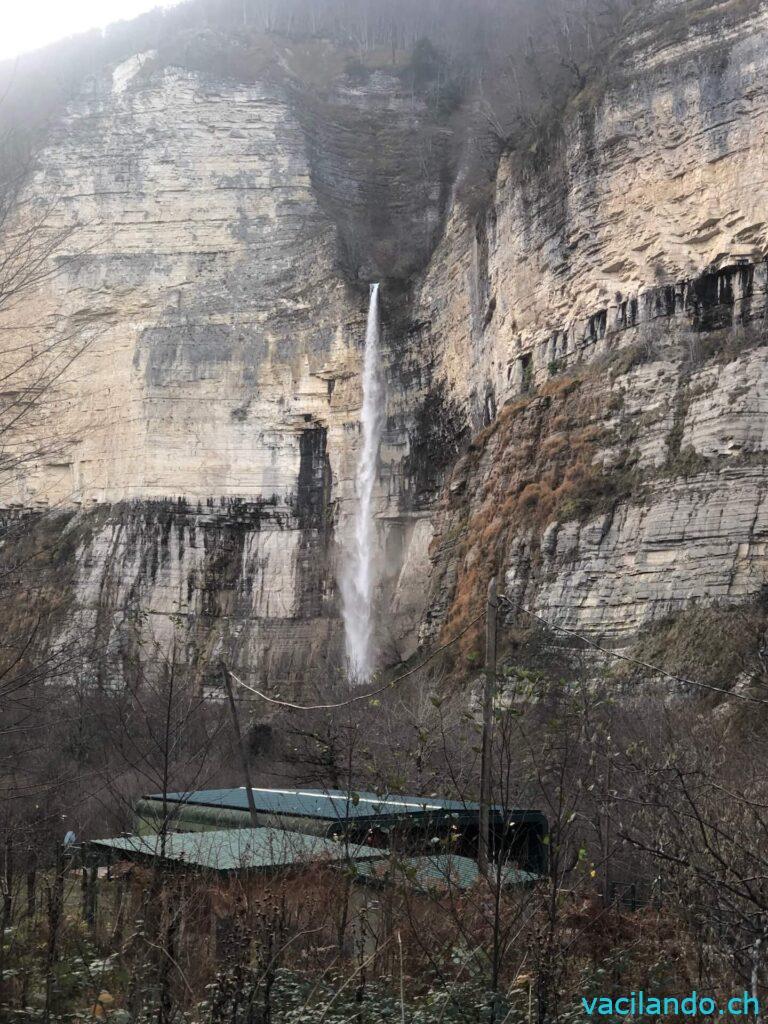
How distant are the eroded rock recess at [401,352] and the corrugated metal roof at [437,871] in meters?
10.5

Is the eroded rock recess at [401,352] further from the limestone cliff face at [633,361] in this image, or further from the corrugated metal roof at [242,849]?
the corrugated metal roof at [242,849]

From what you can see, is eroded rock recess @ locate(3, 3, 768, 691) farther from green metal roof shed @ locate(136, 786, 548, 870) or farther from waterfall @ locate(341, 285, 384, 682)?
green metal roof shed @ locate(136, 786, 548, 870)

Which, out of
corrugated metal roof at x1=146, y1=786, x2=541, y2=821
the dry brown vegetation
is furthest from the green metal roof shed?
the dry brown vegetation

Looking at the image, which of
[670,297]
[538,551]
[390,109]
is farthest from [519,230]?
[390,109]

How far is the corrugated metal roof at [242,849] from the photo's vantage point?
10.4 meters

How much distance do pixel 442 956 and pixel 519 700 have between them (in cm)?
1858

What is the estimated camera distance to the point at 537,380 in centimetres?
3256

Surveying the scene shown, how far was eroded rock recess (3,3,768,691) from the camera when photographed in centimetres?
2639

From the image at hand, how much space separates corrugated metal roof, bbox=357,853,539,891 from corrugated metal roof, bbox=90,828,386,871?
0.75 feet

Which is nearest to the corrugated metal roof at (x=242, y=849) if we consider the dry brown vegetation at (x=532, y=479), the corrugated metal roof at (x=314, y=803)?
the corrugated metal roof at (x=314, y=803)

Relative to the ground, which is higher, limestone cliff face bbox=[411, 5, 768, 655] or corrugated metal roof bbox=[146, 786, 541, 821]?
limestone cliff face bbox=[411, 5, 768, 655]

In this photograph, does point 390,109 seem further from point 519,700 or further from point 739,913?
point 739,913

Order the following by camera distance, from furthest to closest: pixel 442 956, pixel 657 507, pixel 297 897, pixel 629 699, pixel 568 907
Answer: pixel 657 507
pixel 629 699
pixel 297 897
pixel 568 907
pixel 442 956

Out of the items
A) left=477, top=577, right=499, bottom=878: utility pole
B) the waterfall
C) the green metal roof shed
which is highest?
the waterfall
